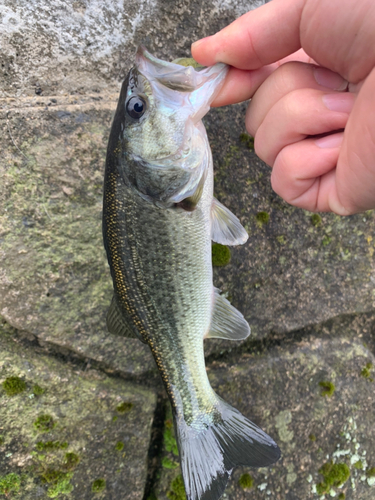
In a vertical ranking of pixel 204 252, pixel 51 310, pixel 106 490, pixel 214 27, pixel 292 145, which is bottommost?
pixel 106 490

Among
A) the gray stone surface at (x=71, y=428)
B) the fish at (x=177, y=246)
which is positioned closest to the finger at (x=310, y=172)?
the fish at (x=177, y=246)

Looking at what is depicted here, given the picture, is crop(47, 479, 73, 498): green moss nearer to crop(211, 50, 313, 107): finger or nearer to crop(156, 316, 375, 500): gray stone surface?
crop(156, 316, 375, 500): gray stone surface

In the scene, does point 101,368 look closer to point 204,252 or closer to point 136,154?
point 204,252

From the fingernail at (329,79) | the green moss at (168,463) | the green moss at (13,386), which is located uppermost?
the fingernail at (329,79)

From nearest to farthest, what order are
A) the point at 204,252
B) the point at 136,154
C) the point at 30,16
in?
the point at 136,154
the point at 204,252
the point at 30,16

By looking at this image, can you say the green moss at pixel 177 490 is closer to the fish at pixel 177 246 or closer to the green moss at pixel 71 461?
the fish at pixel 177 246

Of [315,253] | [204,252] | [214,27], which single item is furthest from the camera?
[315,253]

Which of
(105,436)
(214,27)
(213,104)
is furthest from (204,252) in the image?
(214,27)
